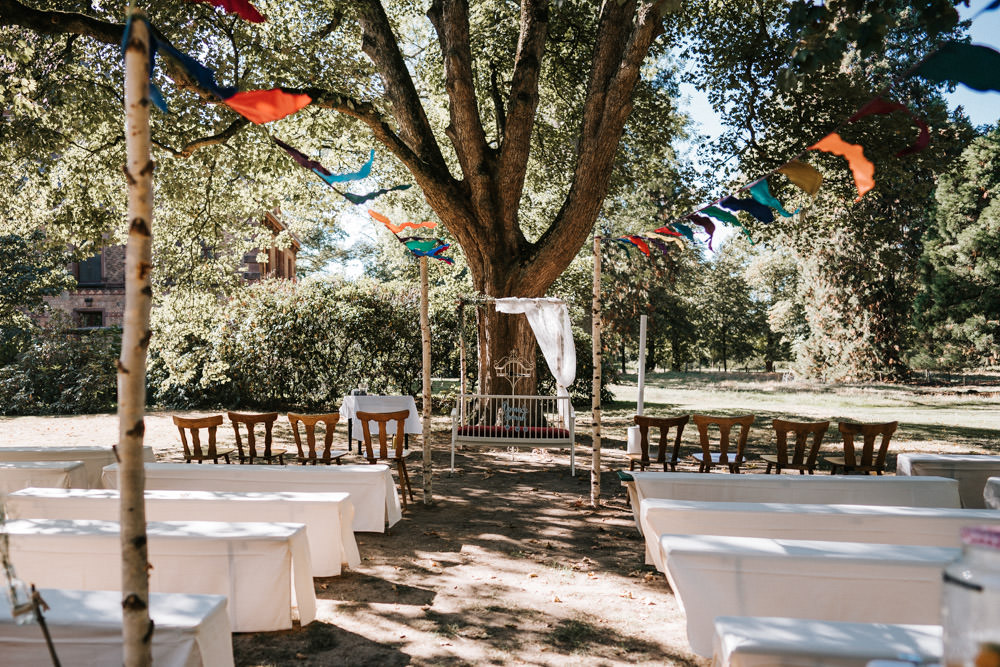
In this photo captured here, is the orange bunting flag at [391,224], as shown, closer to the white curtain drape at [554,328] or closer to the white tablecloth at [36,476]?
the white curtain drape at [554,328]

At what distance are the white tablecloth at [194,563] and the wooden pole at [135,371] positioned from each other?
5.55ft

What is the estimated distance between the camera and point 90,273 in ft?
90.8

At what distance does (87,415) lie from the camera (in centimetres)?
1611

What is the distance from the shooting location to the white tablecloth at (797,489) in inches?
234

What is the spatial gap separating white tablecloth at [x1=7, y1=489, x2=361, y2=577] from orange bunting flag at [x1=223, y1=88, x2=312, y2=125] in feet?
9.88

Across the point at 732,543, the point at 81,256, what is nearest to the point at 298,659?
the point at 732,543

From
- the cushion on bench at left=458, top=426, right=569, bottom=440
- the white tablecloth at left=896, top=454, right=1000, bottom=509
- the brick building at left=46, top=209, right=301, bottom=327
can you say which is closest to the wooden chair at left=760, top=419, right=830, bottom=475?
the white tablecloth at left=896, top=454, right=1000, bottom=509

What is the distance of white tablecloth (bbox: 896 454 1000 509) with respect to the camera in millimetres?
6996

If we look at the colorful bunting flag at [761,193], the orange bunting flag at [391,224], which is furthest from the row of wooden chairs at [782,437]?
the orange bunting flag at [391,224]

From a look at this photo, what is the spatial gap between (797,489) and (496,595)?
118 inches

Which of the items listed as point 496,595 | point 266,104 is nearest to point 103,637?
point 266,104

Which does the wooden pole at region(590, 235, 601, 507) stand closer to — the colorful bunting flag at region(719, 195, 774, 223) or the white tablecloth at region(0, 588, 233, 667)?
the colorful bunting flag at region(719, 195, 774, 223)

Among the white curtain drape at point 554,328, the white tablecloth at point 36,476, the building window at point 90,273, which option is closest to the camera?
the white tablecloth at point 36,476

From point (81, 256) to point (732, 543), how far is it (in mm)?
12504
